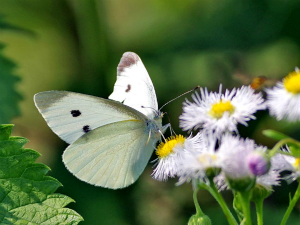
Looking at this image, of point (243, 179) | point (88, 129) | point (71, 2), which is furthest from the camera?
point (71, 2)

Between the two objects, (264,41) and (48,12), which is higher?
(48,12)

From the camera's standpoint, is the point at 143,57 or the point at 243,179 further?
the point at 143,57

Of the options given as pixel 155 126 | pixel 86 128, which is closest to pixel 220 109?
pixel 155 126

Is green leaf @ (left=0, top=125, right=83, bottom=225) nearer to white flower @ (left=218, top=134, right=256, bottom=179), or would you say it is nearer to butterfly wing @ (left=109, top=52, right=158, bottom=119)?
butterfly wing @ (left=109, top=52, right=158, bottom=119)

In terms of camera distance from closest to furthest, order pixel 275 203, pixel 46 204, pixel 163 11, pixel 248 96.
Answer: pixel 248 96
pixel 46 204
pixel 275 203
pixel 163 11

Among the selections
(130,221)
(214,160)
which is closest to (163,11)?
(130,221)

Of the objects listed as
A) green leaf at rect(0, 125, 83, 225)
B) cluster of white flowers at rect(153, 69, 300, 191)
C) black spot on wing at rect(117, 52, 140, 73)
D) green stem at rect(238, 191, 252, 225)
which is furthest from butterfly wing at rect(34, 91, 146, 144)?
green stem at rect(238, 191, 252, 225)

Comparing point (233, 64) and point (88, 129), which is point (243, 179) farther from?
point (233, 64)
